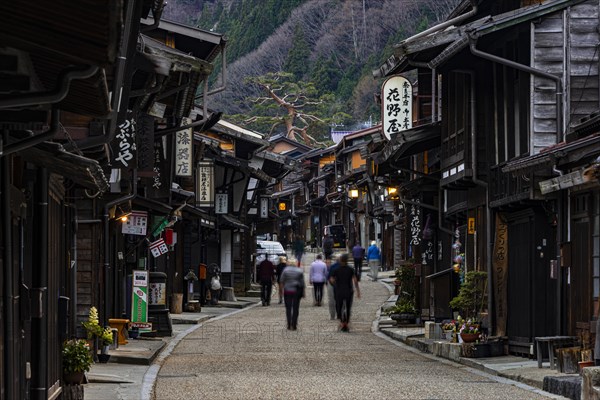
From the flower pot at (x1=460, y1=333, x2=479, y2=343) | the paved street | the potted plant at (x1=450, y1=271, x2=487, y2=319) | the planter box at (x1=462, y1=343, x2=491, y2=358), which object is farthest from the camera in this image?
the potted plant at (x1=450, y1=271, x2=487, y2=319)

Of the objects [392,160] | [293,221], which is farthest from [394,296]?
[293,221]

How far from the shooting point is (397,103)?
34.5 m

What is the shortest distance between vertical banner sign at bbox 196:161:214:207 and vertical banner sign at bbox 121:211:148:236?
13.3 meters

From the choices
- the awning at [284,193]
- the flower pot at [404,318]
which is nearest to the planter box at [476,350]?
the flower pot at [404,318]

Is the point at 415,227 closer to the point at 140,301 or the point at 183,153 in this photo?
the point at 183,153

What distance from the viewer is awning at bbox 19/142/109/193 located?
37.0 feet

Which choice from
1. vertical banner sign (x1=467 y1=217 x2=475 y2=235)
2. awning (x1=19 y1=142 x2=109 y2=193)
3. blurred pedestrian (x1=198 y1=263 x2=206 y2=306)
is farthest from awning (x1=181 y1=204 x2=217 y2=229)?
awning (x1=19 y1=142 x2=109 y2=193)

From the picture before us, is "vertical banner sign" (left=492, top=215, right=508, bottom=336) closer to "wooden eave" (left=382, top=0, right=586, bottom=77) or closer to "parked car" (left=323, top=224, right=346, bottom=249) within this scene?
"wooden eave" (left=382, top=0, right=586, bottom=77)

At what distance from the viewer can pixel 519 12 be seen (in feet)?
73.5

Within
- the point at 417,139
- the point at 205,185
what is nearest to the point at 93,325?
the point at 417,139

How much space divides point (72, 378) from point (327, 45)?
386 ft

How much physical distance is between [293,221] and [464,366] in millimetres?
90109

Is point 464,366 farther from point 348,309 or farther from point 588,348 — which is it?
point 348,309

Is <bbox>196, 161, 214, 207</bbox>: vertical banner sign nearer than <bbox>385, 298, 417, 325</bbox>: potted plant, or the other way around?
<bbox>385, 298, 417, 325</bbox>: potted plant
